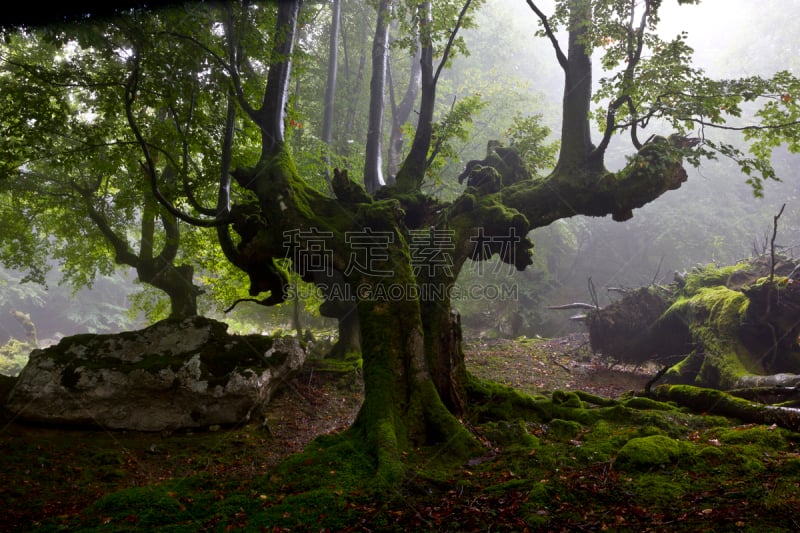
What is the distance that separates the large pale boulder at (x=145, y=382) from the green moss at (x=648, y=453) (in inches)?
231

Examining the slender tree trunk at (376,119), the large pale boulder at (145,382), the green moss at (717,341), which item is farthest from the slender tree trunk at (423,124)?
the green moss at (717,341)

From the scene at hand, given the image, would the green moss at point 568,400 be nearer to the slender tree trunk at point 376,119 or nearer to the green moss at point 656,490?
the green moss at point 656,490

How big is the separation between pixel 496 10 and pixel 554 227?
804 inches

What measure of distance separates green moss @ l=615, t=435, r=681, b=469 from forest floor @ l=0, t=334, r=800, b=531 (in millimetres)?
50

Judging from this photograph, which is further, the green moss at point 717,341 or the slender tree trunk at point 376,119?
the slender tree trunk at point 376,119

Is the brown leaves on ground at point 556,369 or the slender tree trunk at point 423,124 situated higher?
the slender tree trunk at point 423,124

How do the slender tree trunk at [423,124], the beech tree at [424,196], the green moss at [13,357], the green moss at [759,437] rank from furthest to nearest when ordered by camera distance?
1. the green moss at [13,357]
2. the slender tree trunk at [423,124]
3. the beech tree at [424,196]
4. the green moss at [759,437]

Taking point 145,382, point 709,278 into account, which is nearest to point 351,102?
point 709,278

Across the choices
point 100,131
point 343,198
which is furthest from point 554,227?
point 100,131

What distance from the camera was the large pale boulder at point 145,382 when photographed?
6.94 metres

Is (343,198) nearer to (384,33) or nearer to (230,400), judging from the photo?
(230,400)

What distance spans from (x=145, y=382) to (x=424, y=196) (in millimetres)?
6011

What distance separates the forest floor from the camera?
322 cm

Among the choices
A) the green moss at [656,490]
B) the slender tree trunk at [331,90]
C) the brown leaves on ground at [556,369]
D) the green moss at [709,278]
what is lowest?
the brown leaves on ground at [556,369]
